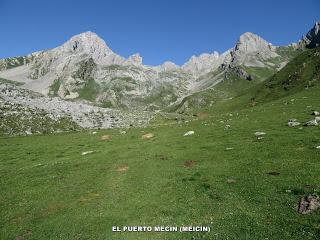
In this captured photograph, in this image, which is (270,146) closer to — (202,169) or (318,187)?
(202,169)

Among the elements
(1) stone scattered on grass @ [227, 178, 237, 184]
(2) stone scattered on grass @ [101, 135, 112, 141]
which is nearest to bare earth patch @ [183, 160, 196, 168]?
(1) stone scattered on grass @ [227, 178, 237, 184]

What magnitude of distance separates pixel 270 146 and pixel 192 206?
58.2 feet

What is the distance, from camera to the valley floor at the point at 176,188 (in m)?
27.5

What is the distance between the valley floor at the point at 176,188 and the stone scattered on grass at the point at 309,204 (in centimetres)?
52

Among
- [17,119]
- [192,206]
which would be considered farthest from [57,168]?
[17,119]

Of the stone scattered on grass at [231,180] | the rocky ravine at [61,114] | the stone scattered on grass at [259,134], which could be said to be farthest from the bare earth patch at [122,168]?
the rocky ravine at [61,114]

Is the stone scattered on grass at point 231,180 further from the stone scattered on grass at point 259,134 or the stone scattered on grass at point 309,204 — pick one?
the stone scattered on grass at point 259,134

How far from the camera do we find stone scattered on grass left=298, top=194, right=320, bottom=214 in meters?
26.3

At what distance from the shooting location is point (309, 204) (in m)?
26.8

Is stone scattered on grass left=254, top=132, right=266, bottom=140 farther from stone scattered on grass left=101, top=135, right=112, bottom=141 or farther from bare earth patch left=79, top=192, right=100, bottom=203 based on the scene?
stone scattered on grass left=101, top=135, right=112, bottom=141

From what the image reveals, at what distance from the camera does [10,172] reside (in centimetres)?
5059

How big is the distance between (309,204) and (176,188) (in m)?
12.9

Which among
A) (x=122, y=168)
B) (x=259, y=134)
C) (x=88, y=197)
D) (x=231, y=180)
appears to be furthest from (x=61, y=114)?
(x=231, y=180)

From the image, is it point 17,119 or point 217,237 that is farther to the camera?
point 17,119
